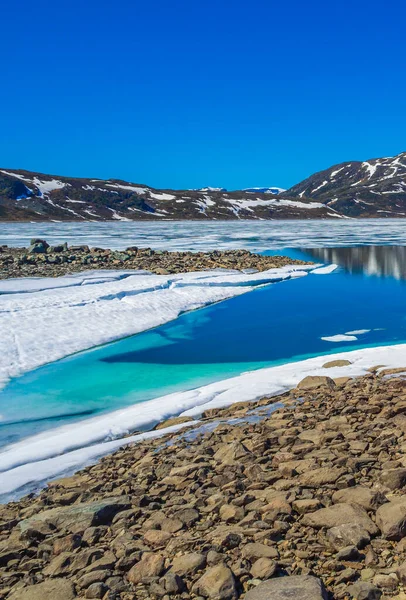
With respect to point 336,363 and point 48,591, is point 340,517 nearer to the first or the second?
point 48,591

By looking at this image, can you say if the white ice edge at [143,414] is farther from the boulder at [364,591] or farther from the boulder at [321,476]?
the boulder at [364,591]

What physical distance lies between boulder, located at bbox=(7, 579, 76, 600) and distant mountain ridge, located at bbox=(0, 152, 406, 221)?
135039 millimetres

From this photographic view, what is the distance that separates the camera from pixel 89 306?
1791cm

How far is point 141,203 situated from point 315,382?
156861 mm

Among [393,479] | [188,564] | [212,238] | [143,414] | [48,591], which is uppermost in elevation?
[212,238]

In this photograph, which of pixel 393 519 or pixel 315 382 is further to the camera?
pixel 315 382

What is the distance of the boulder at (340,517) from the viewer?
4.17 metres

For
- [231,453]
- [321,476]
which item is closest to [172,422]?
[231,453]

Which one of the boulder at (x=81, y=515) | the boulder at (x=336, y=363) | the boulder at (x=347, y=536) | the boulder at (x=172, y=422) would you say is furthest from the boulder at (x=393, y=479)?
the boulder at (x=336, y=363)

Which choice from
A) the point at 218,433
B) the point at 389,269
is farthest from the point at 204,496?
the point at 389,269

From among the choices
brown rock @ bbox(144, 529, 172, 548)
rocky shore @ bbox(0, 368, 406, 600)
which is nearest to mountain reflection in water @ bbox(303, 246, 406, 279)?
rocky shore @ bbox(0, 368, 406, 600)

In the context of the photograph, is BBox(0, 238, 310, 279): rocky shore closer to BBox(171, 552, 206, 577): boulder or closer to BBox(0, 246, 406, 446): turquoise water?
BBox(0, 246, 406, 446): turquoise water

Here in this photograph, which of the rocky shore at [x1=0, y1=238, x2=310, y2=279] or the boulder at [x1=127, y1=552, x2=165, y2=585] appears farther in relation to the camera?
the rocky shore at [x1=0, y1=238, x2=310, y2=279]

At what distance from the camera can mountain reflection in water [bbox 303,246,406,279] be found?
1193 inches
